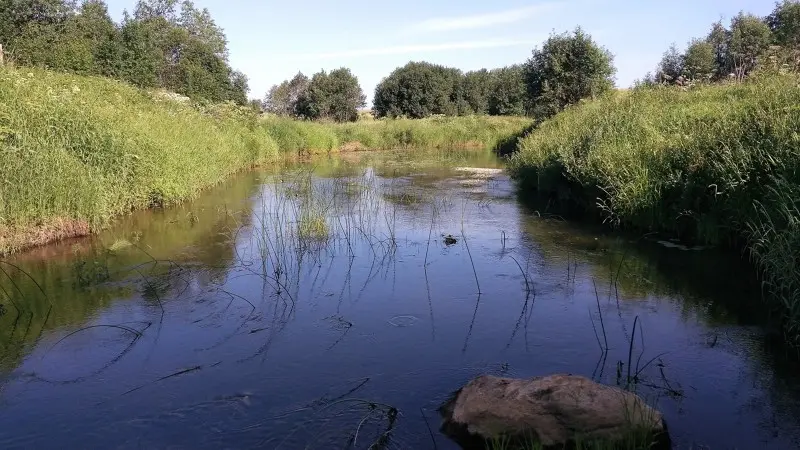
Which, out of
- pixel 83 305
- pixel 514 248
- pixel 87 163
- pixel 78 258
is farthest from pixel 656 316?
pixel 87 163

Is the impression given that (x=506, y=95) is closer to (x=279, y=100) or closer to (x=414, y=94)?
(x=414, y=94)

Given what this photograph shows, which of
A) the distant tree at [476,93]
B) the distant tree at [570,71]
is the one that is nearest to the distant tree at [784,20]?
Result: the distant tree at [570,71]

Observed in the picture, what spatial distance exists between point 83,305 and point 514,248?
5588mm

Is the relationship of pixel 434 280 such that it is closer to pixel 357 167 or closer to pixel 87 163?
pixel 87 163

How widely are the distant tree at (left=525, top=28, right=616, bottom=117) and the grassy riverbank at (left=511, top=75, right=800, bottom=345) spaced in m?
10.5

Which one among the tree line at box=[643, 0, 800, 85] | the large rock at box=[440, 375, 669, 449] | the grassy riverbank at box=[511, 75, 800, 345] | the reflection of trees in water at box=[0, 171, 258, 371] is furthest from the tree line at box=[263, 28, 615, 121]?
the large rock at box=[440, 375, 669, 449]

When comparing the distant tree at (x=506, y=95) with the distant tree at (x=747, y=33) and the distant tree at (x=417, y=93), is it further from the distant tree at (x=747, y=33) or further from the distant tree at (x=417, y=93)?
the distant tree at (x=747, y=33)

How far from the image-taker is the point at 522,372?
4.80 metres

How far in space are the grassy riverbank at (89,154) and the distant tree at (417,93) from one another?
29261 mm

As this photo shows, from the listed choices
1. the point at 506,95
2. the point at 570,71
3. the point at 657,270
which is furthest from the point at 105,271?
the point at 506,95

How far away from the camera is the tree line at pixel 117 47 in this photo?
22266 millimetres

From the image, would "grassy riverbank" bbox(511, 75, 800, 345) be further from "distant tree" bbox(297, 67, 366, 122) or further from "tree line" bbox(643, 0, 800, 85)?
"distant tree" bbox(297, 67, 366, 122)

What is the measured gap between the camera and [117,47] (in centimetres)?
2594

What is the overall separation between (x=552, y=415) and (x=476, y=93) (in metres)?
47.9
